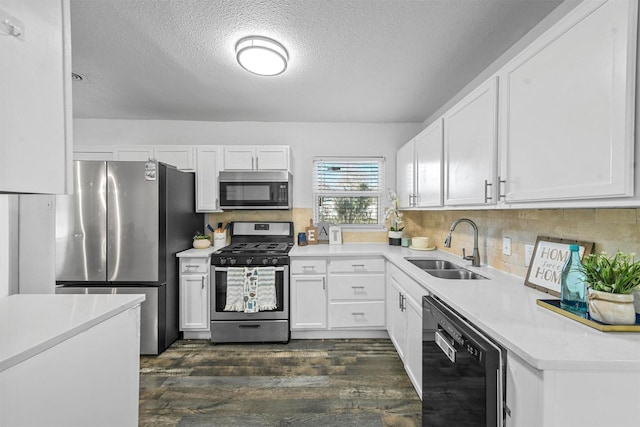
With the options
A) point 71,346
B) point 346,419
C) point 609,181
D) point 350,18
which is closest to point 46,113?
point 71,346

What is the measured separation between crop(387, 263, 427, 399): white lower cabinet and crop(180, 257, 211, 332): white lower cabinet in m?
1.80

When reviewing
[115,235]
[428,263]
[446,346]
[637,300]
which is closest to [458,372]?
[446,346]

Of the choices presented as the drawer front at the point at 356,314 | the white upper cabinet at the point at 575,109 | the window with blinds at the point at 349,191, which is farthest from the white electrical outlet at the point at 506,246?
the window with blinds at the point at 349,191

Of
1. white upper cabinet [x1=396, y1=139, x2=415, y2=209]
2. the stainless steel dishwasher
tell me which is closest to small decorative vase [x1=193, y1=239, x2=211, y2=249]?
white upper cabinet [x1=396, y1=139, x2=415, y2=209]

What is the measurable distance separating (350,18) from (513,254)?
1.79 metres

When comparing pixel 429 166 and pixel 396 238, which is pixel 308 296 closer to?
pixel 396 238

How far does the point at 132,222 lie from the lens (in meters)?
2.55

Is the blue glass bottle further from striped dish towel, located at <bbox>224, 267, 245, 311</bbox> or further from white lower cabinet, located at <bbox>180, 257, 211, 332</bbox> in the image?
white lower cabinet, located at <bbox>180, 257, 211, 332</bbox>

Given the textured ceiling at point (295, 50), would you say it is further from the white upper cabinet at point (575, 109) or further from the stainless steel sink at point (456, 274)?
the stainless steel sink at point (456, 274)

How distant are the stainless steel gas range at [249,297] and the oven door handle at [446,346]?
5.59 feet

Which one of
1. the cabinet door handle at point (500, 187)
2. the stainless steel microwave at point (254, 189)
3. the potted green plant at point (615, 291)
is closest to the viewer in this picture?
the potted green plant at point (615, 291)

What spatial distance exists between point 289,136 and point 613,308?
314 cm

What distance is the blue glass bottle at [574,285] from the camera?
114 cm

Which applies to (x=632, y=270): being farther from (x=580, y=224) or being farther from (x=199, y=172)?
(x=199, y=172)
